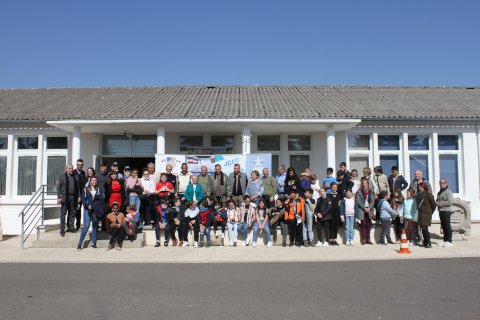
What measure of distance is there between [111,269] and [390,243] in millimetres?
7110

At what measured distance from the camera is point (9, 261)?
8312 mm

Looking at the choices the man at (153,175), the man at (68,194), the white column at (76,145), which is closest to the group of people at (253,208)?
the man at (68,194)

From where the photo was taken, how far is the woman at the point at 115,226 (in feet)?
31.2

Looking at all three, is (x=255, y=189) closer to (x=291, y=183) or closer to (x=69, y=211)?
(x=291, y=183)

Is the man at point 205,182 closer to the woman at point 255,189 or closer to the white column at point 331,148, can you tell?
the woman at point 255,189

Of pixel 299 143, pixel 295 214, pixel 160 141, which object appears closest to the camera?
pixel 295 214

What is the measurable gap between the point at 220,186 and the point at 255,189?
1047 millimetres

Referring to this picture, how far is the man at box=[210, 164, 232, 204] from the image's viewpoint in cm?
1057

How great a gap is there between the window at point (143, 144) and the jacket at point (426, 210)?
9381 millimetres

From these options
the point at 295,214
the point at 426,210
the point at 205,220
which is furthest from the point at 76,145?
the point at 426,210

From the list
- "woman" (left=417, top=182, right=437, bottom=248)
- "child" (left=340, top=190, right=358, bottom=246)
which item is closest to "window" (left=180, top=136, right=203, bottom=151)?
"child" (left=340, top=190, right=358, bottom=246)

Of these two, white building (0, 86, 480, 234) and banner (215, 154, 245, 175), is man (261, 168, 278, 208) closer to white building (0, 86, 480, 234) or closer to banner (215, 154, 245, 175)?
banner (215, 154, 245, 175)

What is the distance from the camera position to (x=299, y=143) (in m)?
14.2

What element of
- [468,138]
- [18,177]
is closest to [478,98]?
[468,138]
